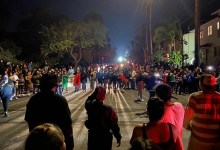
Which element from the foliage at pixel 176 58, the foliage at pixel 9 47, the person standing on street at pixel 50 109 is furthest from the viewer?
the foliage at pixel 176 58

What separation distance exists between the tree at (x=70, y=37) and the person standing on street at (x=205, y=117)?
1959 inches

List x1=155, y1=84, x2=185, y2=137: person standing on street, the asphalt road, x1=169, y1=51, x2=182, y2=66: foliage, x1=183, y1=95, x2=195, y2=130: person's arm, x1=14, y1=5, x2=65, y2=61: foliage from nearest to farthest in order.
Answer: x1=155, y1=84, x2=185, y2=137: person standing on street, x1=183, y1=95, x2=195, y2=130: person's arm, the asphalt road, x1=169, y1=51, x2=182, y2=66: foliage, x1=14, y1=5, x2=65, y2=61: foliage

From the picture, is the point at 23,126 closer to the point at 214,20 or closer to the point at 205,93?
the point at 205,93

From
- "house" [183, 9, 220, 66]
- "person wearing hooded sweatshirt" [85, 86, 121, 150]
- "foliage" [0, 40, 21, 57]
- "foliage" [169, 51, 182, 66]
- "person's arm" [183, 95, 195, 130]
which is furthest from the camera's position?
"foliage" [169, 51, 182, 66]

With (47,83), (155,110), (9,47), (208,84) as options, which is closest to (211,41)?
(9,47)

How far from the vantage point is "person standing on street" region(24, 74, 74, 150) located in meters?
5.05

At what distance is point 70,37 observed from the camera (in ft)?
188

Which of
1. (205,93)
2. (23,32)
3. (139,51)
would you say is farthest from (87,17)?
(205,93)

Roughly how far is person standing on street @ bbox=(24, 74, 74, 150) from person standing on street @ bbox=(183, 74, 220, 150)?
5.51ft

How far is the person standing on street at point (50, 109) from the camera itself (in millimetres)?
5055

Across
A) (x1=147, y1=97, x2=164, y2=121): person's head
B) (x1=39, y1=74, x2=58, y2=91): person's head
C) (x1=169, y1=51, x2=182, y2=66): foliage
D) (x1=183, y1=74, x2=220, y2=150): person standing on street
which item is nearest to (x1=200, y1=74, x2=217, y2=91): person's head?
(x1=183, y1=74, x2=220, y2=150): person standing on street

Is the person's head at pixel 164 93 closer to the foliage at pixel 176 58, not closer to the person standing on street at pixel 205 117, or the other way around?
the person standing on street at pixel 205 117

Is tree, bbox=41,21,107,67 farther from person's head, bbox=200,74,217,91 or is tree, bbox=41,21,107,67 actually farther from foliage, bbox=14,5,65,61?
person's head, bbox=200,74,217,91

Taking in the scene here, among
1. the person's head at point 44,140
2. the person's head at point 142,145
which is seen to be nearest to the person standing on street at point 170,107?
the person's head at point 142,145
